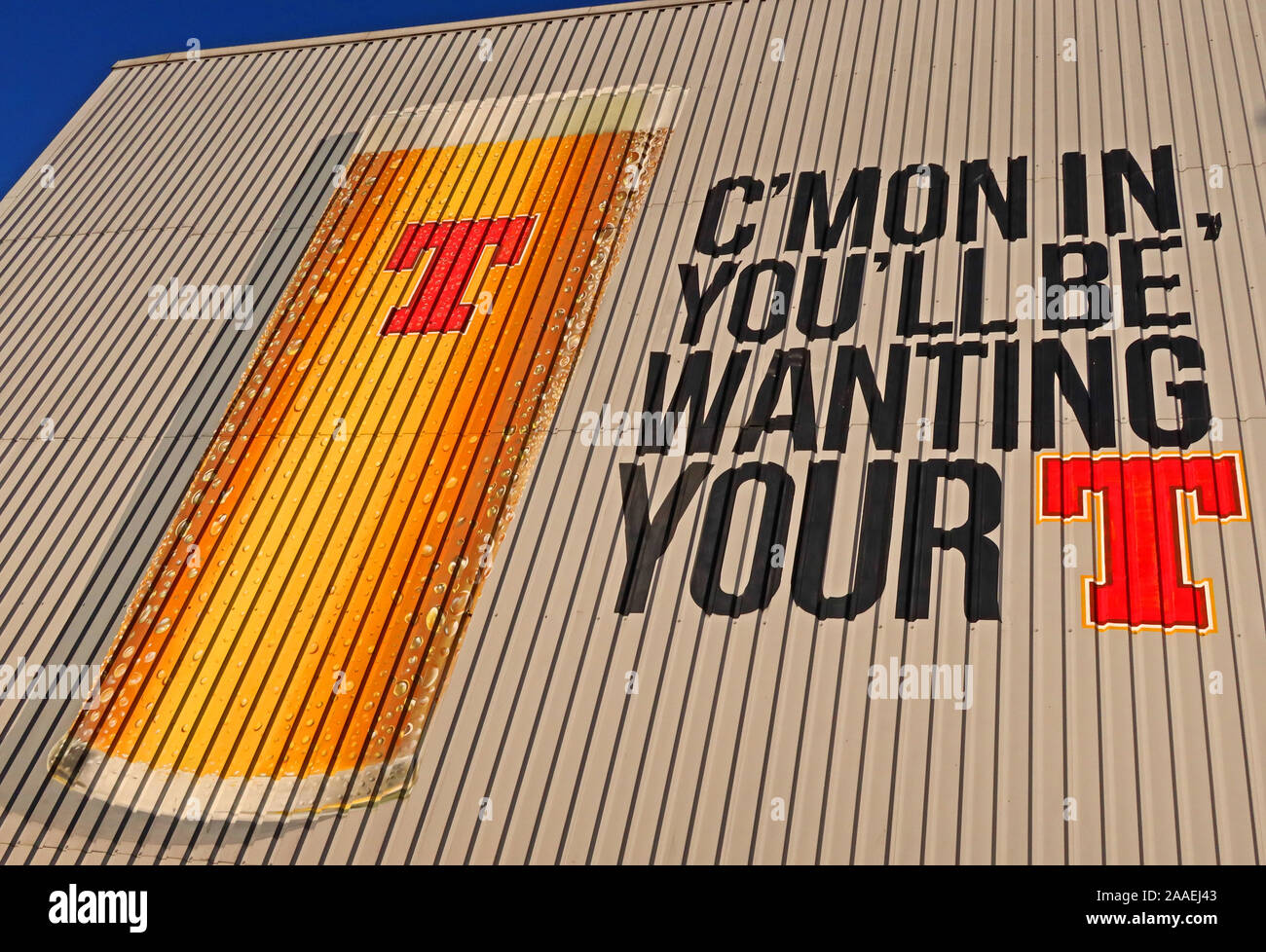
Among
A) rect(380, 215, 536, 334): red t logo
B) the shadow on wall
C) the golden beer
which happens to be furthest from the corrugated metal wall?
rect(380, 215, 536, 334): red t logo

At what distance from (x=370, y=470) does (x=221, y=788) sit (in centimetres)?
264

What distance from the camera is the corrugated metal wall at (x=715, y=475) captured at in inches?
245

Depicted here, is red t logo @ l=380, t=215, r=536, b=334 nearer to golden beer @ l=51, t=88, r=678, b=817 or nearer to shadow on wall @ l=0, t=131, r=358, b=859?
golden beer @ l=51, t=88, r=678, b=817

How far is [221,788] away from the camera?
716 cm

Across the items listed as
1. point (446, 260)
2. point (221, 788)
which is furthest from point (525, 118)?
point (221, 788)

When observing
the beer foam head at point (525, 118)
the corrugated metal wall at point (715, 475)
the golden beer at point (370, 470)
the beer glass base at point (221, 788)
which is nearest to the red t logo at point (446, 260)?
the golden beer at point (370, 470)

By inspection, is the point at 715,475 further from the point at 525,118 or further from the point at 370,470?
the point at 525,118

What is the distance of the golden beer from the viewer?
24.1ft

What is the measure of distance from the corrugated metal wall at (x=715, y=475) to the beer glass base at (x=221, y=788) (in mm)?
89

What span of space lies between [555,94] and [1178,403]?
22.7ft

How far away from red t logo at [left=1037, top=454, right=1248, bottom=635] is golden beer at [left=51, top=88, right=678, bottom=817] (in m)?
3.82

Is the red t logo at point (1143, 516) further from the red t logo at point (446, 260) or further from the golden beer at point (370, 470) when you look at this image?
the red t logo at point (446, 260)

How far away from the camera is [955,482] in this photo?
7566 mm
